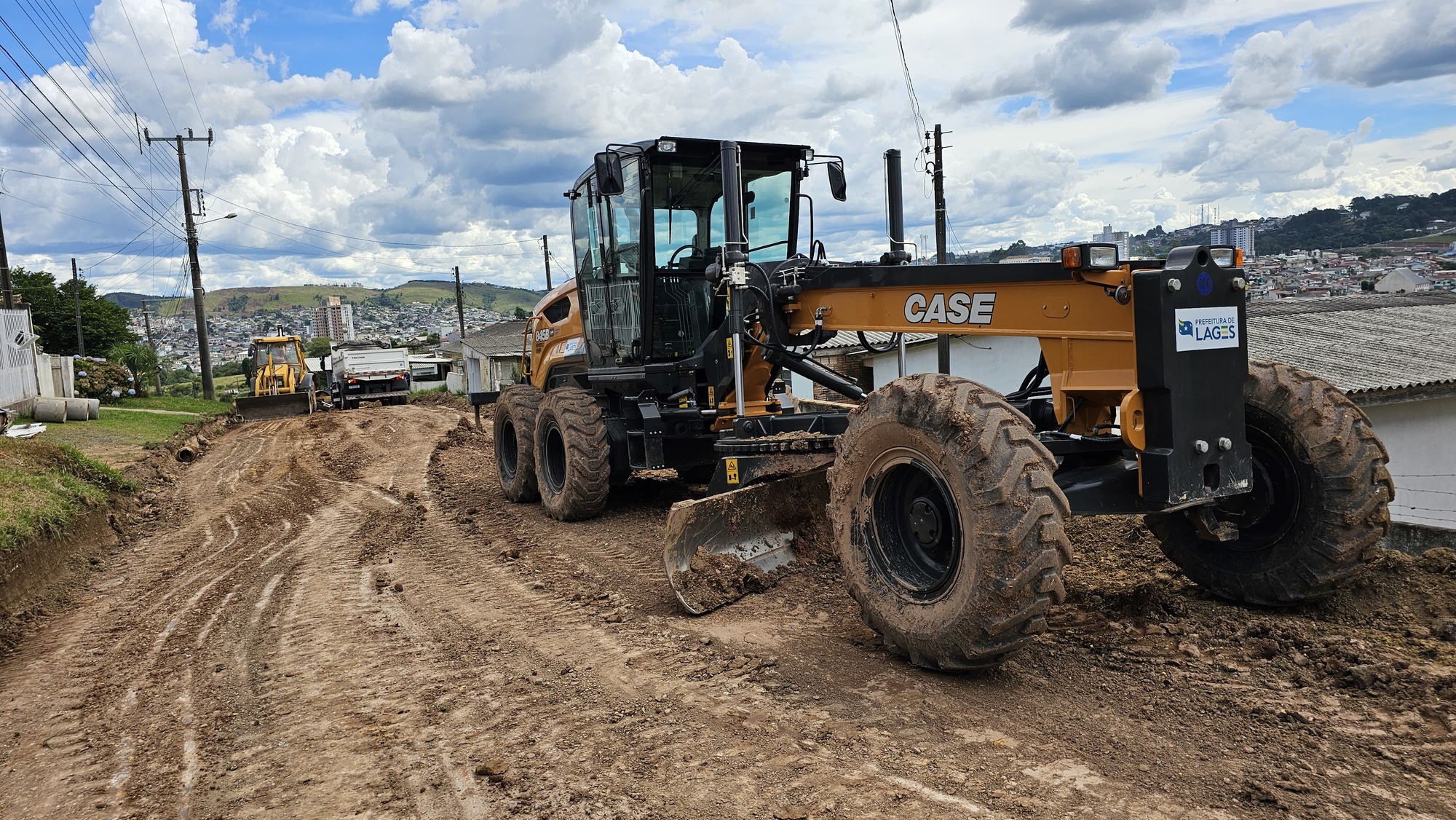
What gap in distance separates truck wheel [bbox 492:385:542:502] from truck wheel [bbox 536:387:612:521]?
0.88 meters

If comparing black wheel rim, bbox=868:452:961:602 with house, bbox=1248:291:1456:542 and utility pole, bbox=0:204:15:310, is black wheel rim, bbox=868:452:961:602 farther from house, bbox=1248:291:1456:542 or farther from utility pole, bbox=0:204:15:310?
utility pole, bbox=0:204:15:310

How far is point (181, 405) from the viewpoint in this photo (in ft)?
106

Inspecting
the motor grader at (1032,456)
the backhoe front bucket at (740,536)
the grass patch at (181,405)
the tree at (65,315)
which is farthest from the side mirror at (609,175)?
the tree at (65,315)

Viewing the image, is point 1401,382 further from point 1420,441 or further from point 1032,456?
point 1032,456

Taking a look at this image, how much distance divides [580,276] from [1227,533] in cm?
688

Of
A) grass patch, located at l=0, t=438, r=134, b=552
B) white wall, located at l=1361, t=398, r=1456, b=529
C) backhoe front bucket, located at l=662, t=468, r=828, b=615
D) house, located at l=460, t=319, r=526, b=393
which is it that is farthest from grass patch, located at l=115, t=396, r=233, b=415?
white wall, located at l=1361, t=398, r=1456, b=529

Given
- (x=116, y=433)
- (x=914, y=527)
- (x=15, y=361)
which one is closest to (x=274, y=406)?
(x=15, y=361)

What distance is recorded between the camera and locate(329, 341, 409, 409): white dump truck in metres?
35.1

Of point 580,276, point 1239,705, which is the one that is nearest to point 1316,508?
point 1239,705

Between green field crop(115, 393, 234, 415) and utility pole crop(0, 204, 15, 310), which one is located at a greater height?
utility pole crop(0, 204, 15, 310)

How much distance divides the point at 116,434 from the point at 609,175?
1615 centimetres

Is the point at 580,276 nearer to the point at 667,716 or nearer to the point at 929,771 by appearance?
the point at 667,716

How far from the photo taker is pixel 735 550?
251 inches

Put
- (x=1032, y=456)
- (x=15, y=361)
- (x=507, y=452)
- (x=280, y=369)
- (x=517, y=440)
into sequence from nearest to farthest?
1. (x=1032, y=456)
2. (x=517, y=440)
3. (x=507, y=452)
4. (x=15, y=361)
5. (x=280, y=369)
